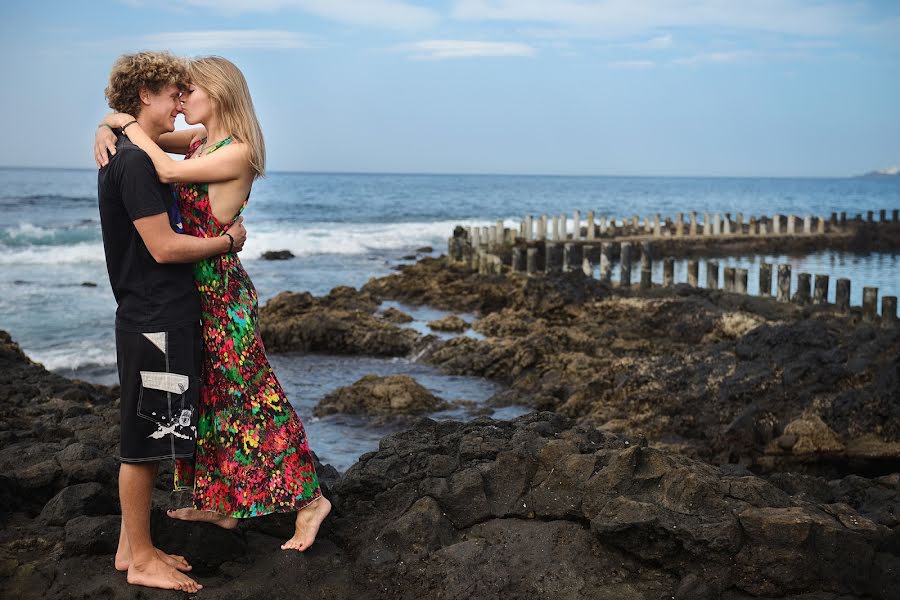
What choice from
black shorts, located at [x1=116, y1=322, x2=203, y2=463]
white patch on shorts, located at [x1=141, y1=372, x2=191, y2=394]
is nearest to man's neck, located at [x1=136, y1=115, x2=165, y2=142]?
black shorts, located at [x1=116, y1=322, x2=203, y2=463]

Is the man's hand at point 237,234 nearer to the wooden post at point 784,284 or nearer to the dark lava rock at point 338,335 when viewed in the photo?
the dark lava rock at point 338,335

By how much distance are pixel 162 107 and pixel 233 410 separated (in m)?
1.23

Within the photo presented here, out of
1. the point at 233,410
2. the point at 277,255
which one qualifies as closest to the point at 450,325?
the point at 233,410

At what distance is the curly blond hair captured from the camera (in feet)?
11.1

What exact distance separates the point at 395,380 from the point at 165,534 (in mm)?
6300

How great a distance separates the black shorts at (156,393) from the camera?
11.1ft

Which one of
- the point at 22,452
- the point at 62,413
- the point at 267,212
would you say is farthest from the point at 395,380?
the point at 267,212

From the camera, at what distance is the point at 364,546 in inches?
153

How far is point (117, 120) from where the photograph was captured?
346cm

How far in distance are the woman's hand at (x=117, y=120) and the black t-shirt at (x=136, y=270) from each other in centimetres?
5

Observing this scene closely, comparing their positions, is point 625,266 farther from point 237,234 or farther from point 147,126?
point 147,126

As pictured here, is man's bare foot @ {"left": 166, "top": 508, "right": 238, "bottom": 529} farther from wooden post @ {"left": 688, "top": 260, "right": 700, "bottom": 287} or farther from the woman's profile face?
wooden post @ {"left": 688, "top": 260, "right": 700, "bottom": 287}

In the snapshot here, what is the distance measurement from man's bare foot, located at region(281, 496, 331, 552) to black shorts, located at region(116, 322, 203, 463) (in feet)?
1.96

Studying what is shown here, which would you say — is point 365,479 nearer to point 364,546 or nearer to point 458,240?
point 364,546
